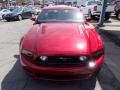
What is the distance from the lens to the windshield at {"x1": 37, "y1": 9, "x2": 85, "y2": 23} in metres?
7.77

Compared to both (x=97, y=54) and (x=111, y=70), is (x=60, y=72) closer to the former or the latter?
(x=97, y=54)

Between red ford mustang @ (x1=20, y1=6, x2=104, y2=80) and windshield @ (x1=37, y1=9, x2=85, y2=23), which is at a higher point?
windshield @ (x1=37, y1=9, x2=85, y2=23)

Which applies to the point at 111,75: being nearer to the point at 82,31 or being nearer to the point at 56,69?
the point at 82,31

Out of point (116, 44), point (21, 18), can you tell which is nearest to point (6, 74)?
point (116, 44)

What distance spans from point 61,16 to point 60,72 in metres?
2.85

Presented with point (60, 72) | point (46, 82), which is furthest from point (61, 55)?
point (46, 82)

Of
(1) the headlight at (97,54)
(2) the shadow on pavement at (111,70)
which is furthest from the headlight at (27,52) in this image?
(2) the shadow on pavement at (111,70)

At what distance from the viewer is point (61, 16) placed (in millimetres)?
7953

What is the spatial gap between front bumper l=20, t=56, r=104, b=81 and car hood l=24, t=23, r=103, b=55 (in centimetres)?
29

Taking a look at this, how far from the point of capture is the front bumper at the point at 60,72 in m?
5.41

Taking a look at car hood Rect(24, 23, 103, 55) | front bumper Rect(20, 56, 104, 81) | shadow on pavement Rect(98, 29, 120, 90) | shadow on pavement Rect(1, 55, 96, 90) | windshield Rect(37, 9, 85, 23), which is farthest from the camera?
windshield Rect(37, 9, 85, 23)

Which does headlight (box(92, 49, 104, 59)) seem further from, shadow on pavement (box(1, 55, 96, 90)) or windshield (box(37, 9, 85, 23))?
windshield (box(37, 9, 85, 23))

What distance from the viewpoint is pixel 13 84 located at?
19.8 feet

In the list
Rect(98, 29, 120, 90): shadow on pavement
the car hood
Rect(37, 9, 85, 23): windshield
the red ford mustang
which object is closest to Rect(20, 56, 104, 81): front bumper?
the red ford mustang
